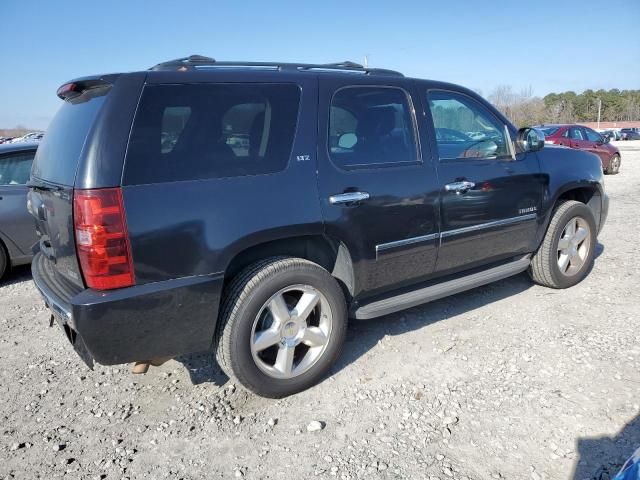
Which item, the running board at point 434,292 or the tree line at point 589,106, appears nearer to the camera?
the running board at point 434,292

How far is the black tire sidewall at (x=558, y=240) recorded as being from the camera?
432cm

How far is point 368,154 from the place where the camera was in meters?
3.13

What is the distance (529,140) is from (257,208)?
2.61 metres

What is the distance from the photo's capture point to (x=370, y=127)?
10.6 feet

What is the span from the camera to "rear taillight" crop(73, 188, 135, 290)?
2254mm

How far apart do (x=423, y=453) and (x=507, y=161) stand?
8.17 feet

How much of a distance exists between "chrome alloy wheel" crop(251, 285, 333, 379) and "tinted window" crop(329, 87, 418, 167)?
0.89 m

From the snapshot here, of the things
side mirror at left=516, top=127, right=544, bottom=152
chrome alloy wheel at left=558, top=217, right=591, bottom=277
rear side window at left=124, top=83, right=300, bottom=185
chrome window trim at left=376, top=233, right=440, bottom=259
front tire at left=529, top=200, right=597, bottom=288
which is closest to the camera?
rear side window at left=124, top=83, right=300, bottom=185

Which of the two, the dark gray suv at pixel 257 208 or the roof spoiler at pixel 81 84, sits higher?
the roof spoiler at pixel 81 84

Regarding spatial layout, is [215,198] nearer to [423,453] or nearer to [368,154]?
[368,154]

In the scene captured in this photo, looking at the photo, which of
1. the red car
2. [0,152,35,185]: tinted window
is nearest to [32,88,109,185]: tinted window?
[0,152,35,185]: tinted window

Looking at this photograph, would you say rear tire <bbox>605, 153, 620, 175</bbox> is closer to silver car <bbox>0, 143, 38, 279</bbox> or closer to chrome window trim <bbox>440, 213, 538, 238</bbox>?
chrome window trim <bbox>440, 213, 538, 238</bbox>

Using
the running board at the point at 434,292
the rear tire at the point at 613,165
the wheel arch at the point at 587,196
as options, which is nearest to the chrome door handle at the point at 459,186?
the running board at the point at 434,292

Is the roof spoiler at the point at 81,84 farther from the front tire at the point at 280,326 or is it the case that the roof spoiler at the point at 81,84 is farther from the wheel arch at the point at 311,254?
the front tire at the point at 280,326
